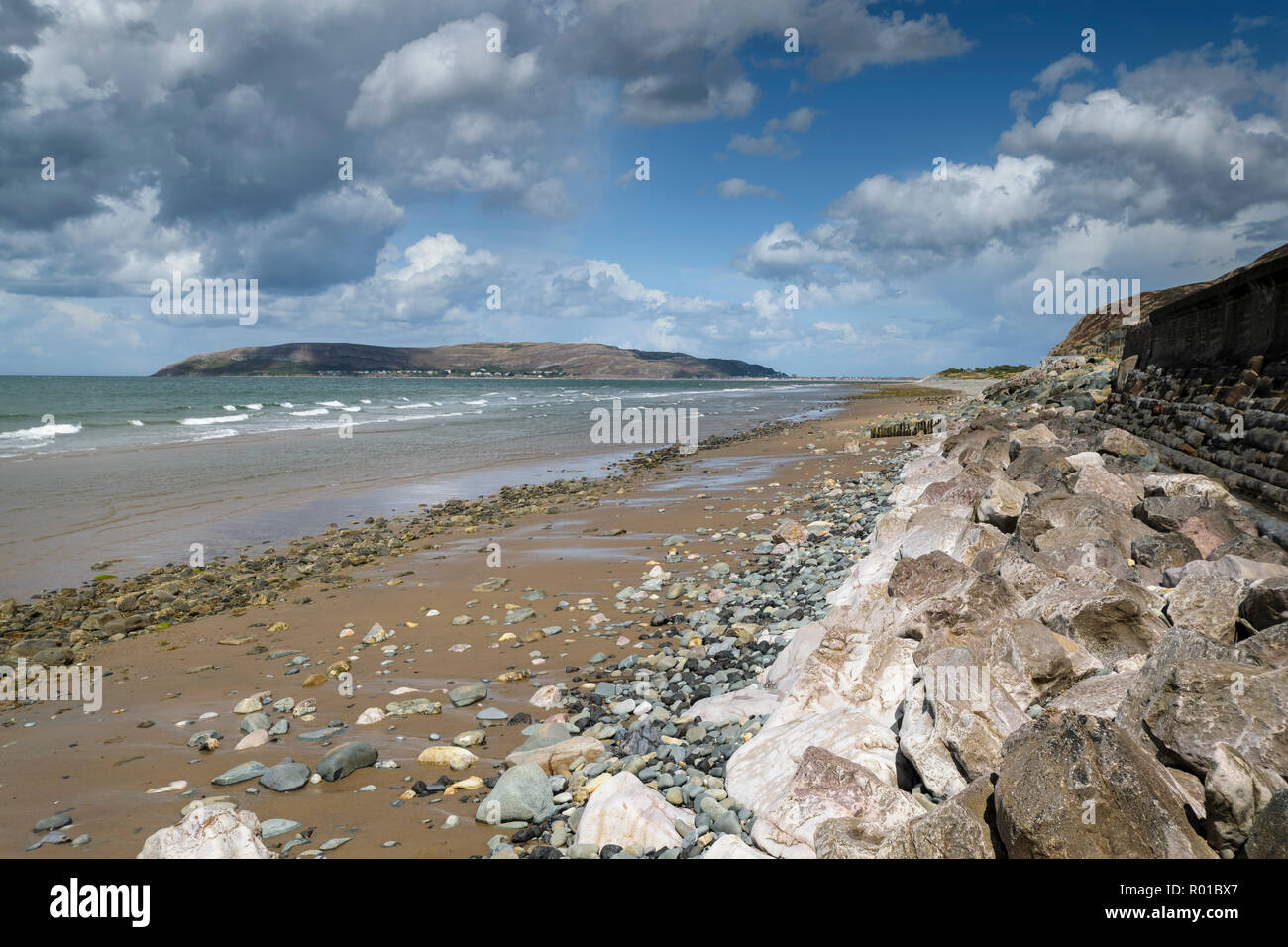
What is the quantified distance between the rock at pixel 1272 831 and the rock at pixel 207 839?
4.23 metres

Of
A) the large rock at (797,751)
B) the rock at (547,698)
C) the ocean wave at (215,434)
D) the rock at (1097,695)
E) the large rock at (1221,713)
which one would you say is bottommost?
the rock at (547,698)

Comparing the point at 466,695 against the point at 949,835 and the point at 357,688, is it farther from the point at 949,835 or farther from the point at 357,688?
the point at 949,835

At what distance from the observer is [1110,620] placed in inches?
165

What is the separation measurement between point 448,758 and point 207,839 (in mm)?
1762

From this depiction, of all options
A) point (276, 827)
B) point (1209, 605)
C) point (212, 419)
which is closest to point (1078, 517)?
point (1209, 605)

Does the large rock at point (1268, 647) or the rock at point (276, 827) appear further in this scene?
the rock at point (276, 827)

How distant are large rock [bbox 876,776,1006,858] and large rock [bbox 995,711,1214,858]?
10 centimetres

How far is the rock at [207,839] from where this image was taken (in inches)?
129

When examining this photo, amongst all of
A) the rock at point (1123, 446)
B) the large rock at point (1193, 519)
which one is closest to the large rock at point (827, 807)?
the large rock at point (1193, 519)

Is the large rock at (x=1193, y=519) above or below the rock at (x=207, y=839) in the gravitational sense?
above

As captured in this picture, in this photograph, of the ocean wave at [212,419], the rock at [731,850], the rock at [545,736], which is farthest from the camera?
the ocean wave at [212,419]

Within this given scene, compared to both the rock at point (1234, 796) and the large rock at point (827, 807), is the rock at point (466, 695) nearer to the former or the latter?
Answer: the large rock at point (827, 807)

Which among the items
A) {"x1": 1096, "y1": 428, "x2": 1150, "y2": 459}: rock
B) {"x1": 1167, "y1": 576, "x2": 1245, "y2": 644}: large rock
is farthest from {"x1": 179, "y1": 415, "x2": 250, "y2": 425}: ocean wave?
{"x1": 1167, "y1": 576, "x2": 1245, "y2": 644}: large rock

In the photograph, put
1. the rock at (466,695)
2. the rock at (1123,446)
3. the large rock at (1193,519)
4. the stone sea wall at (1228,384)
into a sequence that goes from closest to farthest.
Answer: the large rock at (1193,519)
the rock at (466,695)
the stone sea wall at (1228,384)
the rock at (1123,446)
